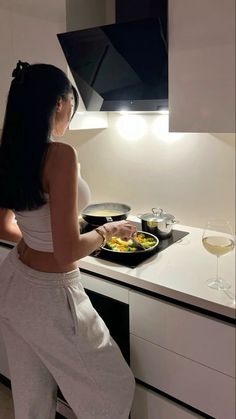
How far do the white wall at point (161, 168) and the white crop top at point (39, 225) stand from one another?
534 millimetres

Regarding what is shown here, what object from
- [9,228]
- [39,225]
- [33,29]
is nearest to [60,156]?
[39,225]

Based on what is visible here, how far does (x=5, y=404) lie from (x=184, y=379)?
0.97 metres

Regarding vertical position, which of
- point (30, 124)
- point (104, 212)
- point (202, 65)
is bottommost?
point (104, 212)

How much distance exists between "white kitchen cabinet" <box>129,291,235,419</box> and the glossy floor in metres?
0.73

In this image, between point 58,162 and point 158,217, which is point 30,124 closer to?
point 58,162

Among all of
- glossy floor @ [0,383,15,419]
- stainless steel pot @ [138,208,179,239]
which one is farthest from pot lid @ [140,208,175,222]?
glossy floor @ [0,383,15,419]

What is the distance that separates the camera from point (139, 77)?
52.1 inches

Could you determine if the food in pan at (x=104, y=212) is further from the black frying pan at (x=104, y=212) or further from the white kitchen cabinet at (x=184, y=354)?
the white kitchen cabinet at (x=184, y=354)

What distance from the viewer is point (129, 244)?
133 centimetres

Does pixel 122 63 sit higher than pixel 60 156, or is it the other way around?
pixel 122 63

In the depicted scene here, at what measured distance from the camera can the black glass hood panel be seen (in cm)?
121

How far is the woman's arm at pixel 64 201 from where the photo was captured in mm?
937

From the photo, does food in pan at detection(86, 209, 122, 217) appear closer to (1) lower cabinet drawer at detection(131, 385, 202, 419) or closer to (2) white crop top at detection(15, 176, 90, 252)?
(2) white crop top at detection(15, 176, 90, 252)

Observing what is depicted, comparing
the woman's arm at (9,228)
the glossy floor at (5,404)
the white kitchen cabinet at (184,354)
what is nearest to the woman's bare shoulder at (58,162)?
the woman's arm at (9,228)
